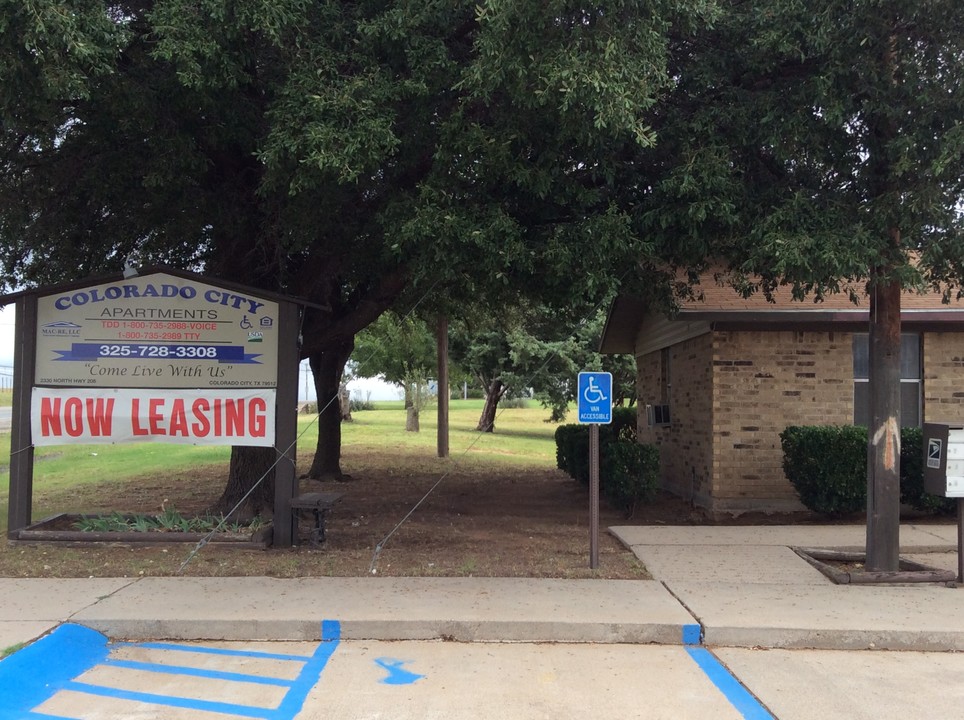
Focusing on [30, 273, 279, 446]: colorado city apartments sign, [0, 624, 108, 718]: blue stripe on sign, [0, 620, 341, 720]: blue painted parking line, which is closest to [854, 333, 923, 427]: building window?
[30, 273, 279, 446]: colorado city apartments sign

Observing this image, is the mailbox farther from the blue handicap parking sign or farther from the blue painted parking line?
the blue painted parking line

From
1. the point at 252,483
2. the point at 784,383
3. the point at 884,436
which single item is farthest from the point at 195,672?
the point at 784,383

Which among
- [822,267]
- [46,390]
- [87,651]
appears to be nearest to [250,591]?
[87,651]

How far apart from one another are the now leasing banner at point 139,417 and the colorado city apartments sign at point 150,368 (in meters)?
0.01

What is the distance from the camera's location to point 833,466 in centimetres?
1017

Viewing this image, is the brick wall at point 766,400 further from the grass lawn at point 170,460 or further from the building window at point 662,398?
the grass lawn at point 170,460

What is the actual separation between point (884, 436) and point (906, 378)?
4821mm

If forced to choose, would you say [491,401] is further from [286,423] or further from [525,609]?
[525,609]

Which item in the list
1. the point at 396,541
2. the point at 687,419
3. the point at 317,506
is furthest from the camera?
the point at 687,419

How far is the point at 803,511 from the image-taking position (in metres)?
11.2

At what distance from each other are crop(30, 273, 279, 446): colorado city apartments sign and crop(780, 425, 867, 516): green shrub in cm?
657

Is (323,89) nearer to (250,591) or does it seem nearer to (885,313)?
(250,591)

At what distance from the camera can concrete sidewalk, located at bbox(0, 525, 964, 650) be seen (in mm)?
5926

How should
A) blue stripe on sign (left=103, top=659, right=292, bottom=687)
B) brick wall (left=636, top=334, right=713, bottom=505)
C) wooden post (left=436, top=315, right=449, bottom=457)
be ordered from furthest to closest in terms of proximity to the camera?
wooden post (left=436, top=315, right=449, bottom=457)
brick wall (left=636, top=334, right=713, bottom=505)
blue stripe on sign (left=103, top=659, right=292, bottom=687)
